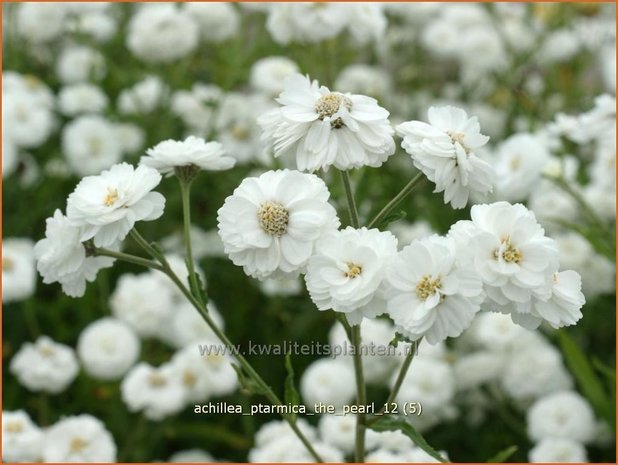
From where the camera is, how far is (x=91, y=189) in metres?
0.96

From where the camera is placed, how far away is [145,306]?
73.0 inches

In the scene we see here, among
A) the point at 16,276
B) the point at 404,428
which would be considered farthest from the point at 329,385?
the point at 404,428

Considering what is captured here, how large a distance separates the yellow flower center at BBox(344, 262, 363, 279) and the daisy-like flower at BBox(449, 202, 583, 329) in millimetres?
95

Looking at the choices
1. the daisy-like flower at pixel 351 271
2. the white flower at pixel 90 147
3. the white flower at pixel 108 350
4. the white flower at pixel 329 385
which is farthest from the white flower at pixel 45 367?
the daisy-like flower at pixel 351 271

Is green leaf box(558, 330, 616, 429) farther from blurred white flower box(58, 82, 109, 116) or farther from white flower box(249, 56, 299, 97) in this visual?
blurred white flower box(58, 82, 109, 116)

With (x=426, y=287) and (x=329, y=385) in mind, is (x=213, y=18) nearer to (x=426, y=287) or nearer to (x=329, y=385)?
(x=329, y=385)

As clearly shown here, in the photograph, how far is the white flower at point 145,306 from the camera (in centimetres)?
186

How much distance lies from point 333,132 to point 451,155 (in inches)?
4.8

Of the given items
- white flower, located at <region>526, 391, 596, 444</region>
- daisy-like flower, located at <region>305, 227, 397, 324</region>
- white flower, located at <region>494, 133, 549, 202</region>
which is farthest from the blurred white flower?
daisy-like flower, located at <region>305, 227, 397, 324</region>

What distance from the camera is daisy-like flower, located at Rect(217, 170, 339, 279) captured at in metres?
0.86

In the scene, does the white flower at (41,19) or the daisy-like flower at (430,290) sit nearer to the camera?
Answer: the daisy-like flower at (430,290)

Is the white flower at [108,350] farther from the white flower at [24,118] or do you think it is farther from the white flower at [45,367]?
the white flower at [24,118]

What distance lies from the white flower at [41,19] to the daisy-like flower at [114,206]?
171cm

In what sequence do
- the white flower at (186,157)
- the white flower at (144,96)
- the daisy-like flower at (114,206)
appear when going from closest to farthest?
the daisy-like flower at (114,206)
the white flower at (186,157)
the white flower at (144,96)
